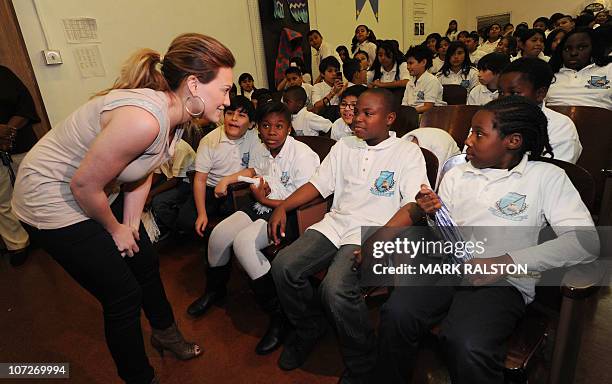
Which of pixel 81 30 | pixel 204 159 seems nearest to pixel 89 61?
pixel 81 30

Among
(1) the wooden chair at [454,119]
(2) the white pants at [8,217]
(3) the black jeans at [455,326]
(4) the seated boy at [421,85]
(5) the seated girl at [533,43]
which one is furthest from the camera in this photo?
(5) the seated girl at [533,43]

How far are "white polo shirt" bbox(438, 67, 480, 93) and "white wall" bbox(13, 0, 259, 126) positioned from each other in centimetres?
281

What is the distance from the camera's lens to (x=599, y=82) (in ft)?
8.35

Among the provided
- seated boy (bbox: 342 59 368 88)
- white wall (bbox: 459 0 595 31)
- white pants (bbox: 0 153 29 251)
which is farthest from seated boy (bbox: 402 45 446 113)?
white wall (bbox: 459 0 595 31)

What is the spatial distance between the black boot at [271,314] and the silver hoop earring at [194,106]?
83cm

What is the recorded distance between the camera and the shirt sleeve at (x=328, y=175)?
1772 mm

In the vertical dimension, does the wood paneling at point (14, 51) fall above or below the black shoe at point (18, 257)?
above

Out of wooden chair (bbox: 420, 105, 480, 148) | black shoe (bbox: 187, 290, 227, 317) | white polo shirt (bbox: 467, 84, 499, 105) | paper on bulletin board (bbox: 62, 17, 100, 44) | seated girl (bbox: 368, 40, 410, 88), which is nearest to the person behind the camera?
black shoe (bbox: 187, 290, 227, 317)

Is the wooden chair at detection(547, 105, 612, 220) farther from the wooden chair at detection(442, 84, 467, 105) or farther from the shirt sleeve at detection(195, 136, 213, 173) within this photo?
the shirt sleeve at detection(195, 136, 213, 173)

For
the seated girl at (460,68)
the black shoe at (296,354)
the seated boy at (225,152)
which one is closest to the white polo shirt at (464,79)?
the seated girl at (460,68)

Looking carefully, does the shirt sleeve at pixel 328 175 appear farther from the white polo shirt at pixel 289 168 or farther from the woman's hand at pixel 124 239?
the woman's hand at pixel 124 239

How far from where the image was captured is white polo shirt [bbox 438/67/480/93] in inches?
169

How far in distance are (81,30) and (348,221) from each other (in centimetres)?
326

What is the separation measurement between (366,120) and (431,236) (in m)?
0.59
